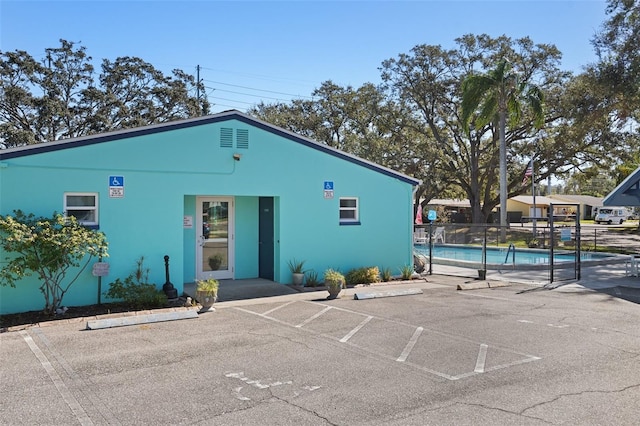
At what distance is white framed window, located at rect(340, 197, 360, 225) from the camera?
14.3 meters

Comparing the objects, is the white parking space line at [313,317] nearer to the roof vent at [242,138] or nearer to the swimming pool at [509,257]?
the roof vent at [242,138]

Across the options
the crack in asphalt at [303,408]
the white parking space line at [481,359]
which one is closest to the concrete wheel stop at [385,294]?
the white parking space line at [481,359]

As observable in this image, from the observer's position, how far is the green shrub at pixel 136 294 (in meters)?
10.3

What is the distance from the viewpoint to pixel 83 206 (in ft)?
34.3

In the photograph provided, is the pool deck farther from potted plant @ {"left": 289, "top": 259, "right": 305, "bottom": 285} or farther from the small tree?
the small tree

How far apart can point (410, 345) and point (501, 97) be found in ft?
85.5

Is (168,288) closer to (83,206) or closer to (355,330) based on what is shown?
(83,206)

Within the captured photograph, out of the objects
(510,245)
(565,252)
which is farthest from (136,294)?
(565,252)

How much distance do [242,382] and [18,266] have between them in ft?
18.3

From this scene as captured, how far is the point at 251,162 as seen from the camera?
12484 millimetres

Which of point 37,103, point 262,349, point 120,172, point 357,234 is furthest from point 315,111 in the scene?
point 262,349

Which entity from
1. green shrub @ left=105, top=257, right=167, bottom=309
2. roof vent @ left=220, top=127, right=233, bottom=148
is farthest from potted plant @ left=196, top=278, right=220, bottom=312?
roof vent @ left=220, top=127, right=233, bottom=148

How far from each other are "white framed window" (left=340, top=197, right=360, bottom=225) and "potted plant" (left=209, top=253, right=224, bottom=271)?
3.59 metres

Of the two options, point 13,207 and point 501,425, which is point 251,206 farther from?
point 501,425
